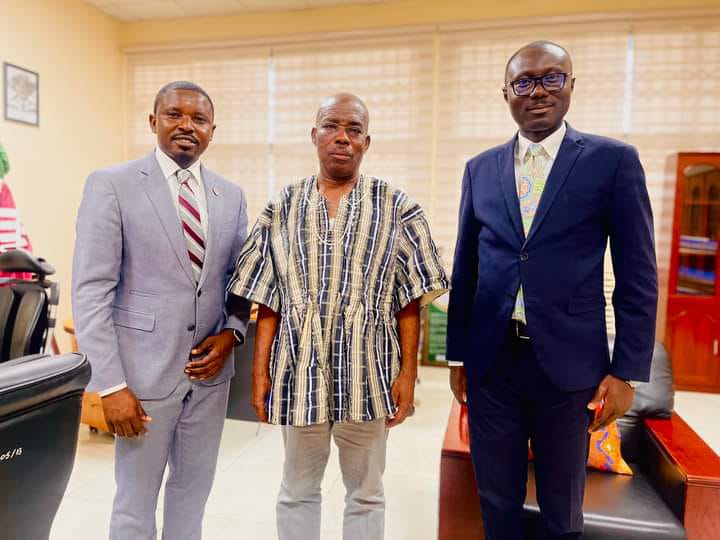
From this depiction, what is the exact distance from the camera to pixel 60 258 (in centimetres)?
457

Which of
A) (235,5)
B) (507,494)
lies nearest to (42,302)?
(507,494)

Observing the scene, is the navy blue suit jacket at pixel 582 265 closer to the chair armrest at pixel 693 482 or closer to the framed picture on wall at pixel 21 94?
the chair armrest at pixel 693 482

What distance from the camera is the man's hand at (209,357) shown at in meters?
1.39

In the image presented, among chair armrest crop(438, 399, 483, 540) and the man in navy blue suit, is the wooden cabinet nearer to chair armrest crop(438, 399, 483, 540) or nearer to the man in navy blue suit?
chair armrest crop(438, 399, 483, 540)

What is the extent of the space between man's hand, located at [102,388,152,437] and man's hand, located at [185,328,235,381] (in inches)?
6.0

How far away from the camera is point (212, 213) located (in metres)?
1.46

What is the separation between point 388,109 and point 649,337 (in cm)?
383

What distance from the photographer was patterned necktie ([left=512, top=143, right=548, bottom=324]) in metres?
1.28

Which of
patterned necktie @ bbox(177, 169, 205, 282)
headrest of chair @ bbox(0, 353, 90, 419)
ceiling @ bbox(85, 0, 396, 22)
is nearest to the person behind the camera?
headrest of chair @ bbox(0, 353, 90, 419)

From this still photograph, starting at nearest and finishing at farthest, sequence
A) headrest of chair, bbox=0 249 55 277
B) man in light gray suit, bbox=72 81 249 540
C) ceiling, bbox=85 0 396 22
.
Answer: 1. man in light gray suit, bbox=72 81 249 540
2. headrest of chair, bbox=0 249 55 277
3. ceiling, bbox=85 0 396 22

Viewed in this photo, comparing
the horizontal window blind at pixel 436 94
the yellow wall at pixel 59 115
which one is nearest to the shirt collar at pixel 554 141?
the horizontal window blind at pixel 436 94

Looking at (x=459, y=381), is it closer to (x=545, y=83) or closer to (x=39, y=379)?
(x=545, y=83)

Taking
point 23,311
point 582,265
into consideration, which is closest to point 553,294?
point 582,265

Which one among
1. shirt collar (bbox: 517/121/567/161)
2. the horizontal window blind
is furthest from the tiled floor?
the horizontal window blind
